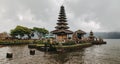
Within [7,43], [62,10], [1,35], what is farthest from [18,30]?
[62,10]

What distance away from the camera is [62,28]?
77750 millimetres

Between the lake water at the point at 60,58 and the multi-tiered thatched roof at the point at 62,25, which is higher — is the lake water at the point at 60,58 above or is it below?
below

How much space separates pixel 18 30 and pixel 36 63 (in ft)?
280

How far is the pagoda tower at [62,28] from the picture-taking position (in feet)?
246

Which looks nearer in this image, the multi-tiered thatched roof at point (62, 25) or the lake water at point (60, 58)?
the lake water at point (60, 58)

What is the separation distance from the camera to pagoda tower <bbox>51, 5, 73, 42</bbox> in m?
75.1

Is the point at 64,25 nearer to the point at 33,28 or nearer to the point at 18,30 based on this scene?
the point at 18,30

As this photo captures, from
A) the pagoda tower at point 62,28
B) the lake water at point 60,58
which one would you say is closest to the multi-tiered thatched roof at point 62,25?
the pagoda tower at point 62,28

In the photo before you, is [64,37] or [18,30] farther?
[18,30]

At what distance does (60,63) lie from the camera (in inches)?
1238

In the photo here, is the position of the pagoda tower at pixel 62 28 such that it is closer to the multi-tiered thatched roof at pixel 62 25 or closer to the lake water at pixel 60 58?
the multi-tiered thatched roof at pixel 62 25

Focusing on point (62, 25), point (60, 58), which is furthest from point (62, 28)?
point (60, 58)

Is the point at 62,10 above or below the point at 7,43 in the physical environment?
above

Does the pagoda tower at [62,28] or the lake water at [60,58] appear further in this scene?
the pagoda tower at [62,28]
